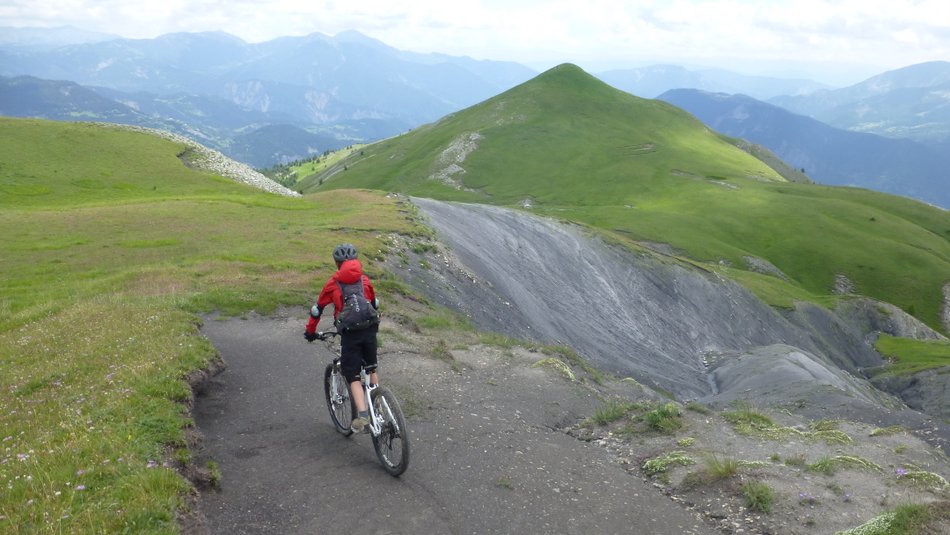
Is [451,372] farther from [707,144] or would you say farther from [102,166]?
[707,144]

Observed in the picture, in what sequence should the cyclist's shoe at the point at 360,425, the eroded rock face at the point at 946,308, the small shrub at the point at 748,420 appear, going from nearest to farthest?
the cyclist's shoe at the point at 360,425 → the small shrub at the point at 748,420 → the eroded rock face at the point at 946,308

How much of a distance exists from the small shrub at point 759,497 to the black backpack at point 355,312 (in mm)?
8637

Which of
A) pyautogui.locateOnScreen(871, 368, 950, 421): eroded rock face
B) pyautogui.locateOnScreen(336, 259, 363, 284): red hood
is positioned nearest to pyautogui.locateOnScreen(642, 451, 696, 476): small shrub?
pyautogui.locateOnScreen(336, 259, 363, 284): red hood

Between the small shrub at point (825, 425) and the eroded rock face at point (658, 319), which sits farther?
the eroded rock face at point (658, 319)

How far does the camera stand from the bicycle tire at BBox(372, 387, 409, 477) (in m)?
11.5

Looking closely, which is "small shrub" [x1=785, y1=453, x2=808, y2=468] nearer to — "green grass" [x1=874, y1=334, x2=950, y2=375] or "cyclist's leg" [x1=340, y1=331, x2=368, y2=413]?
"cyclist's leg" [x1=340, y1=331, x2=368, y2=413]

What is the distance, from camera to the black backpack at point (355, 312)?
12109 mm

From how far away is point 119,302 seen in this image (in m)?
21.9

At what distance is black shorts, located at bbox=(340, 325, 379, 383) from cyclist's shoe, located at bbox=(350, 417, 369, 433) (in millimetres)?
847

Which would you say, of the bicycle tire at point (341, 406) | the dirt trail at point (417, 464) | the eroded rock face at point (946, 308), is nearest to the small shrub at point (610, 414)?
the dirt trail at point (417, 464)

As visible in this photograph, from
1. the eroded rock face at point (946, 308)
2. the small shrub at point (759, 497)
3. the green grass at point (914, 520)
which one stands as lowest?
the eroded rock face at point (946, 308)

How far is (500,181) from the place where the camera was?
500 feet

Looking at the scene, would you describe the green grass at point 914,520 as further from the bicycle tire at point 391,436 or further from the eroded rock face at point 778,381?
the eroded rock face at point 778,381

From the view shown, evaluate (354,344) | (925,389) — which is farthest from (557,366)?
(925,389)
